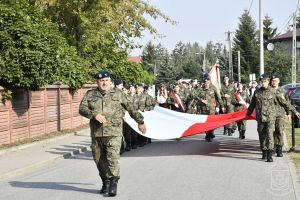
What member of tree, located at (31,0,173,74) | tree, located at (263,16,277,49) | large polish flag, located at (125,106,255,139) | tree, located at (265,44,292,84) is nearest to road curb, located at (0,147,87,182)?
large polish flag, located at (125,106,255,139)

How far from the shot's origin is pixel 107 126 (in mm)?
8445

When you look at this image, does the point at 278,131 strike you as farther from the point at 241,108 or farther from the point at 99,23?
the point at 99,23

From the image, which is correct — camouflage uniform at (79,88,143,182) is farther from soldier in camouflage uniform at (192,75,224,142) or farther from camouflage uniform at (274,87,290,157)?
soldier in camouflage uniform at (192,75,224,142)

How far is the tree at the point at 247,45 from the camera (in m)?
88.7

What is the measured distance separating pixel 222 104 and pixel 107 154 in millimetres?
8893

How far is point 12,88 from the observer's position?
16125 millimetres

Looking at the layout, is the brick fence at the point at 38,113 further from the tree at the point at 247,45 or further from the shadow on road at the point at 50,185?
the tree at the point at 247,45

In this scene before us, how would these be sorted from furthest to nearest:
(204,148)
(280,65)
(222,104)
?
1. (280,65)
2. (222,104)
3. (204,148)

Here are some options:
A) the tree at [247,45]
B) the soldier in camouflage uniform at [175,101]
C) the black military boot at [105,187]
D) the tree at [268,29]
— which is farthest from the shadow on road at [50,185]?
the tree at [268,29]

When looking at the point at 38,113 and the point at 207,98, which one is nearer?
the point at 207,98

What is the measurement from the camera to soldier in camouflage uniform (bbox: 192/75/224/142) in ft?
53.9

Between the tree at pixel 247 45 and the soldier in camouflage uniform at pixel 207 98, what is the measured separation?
7131 cm

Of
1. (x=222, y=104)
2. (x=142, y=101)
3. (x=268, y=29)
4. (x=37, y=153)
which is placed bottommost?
(x=37, y=153)

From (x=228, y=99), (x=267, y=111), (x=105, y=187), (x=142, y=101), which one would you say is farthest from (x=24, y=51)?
(x=105, y=187)
